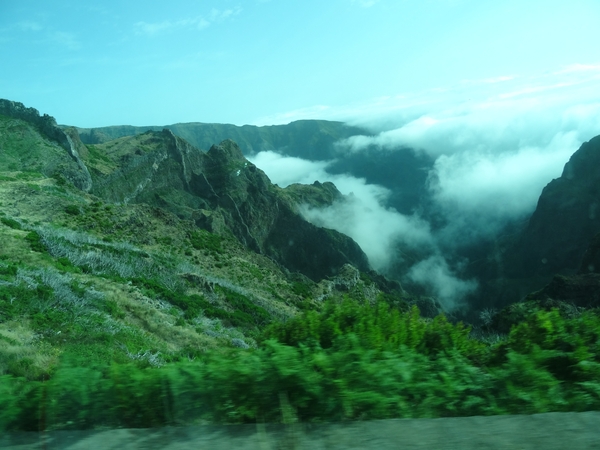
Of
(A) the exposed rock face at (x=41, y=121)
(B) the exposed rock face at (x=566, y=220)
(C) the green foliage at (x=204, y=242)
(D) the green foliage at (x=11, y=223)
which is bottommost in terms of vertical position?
(B) the exposed rock face at (x=566, y=220)

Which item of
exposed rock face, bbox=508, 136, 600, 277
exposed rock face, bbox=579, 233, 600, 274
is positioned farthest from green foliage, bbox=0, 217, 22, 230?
exposed rock face, bbox=508, 136, 600, 277

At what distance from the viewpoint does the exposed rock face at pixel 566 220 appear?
94688 mm

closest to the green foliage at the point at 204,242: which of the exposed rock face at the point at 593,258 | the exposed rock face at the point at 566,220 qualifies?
the exposed rock face at the point at 593,258

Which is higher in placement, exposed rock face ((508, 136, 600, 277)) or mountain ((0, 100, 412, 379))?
mountain ((0, 100, 412, 379))

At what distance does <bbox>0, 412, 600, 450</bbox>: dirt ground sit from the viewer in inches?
146

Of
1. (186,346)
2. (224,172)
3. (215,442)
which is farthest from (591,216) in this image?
(215,442)

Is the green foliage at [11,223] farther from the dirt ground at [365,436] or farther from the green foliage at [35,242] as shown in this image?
the dirt ground at [365,436]

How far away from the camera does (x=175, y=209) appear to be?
5697cm

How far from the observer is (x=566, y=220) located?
98875mm

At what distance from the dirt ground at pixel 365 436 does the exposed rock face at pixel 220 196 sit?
157ft

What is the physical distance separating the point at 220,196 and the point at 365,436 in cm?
7166

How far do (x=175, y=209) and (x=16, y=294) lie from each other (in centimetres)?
4524

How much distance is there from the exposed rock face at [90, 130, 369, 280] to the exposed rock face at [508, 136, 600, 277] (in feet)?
117

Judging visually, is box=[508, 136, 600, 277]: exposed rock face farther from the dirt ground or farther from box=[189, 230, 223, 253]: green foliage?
the dirt ground
